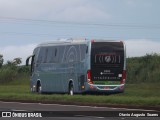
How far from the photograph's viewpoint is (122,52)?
40.3 metres

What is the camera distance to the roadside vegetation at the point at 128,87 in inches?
1277

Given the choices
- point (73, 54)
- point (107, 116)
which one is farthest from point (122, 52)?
point (107, 116)

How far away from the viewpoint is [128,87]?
178 ft

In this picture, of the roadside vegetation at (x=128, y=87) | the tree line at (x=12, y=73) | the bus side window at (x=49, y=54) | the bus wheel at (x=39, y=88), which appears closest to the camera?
the roadside vegetation at (x=128, y=87)

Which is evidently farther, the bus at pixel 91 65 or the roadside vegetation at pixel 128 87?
the bus at pixel 91 65

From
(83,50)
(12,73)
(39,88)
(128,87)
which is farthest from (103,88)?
(12,73)

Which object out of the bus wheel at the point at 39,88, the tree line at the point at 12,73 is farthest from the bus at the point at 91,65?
the tree line at the point at 12,73

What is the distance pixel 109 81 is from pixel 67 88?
3.41m

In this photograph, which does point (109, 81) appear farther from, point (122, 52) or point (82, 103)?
point (82, 103)

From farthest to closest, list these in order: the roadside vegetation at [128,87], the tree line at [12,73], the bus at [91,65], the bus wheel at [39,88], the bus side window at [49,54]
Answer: the tree line at [12,73], the bus wheel at [39,88], the bus side window at [49,54], the bus at [91,65], the roadside vegetation at [128,87]

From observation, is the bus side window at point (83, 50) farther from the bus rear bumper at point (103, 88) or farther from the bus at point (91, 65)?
the bus rear bumper at point (103, 88)

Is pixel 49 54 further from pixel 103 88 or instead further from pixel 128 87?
pixel 128 87

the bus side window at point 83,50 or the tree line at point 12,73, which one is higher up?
the bus side window at point 83,50

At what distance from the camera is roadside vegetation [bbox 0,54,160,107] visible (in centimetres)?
3244
